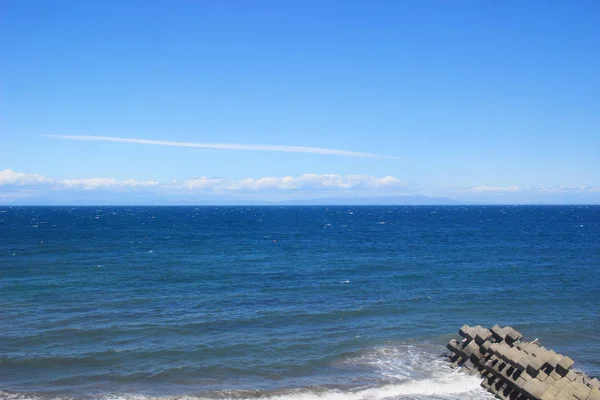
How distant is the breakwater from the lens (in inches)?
829

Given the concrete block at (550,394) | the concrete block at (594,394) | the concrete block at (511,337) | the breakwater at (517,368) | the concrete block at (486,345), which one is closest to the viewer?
the concrete block at (594,394)

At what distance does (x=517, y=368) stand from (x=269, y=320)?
18.7 m

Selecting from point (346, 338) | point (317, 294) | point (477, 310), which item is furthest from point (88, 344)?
point (477, 310)

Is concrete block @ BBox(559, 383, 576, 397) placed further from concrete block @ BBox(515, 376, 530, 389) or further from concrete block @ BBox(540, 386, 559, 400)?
concrete block @ BBox(515, 376, 530, 389)

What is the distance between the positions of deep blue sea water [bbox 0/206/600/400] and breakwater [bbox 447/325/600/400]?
1076 mm

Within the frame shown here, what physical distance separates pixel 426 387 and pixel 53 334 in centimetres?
2536

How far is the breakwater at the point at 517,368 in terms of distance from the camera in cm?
2106

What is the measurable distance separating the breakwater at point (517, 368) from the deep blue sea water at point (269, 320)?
1.08 meters

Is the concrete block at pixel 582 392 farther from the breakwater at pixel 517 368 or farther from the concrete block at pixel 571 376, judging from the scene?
the concrete block at pixel 571 376

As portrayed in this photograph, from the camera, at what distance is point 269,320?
118 ft

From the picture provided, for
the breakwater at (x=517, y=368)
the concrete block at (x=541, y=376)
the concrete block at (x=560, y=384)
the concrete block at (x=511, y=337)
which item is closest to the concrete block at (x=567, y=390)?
the breakwater at (x=517, y=368)

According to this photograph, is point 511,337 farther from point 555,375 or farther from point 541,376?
point 541,376

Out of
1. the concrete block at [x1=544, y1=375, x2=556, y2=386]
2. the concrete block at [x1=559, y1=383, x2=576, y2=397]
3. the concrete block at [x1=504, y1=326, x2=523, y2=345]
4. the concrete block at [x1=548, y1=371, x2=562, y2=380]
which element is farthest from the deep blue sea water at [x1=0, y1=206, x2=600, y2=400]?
the concrete block at [x1=559, y1=383, x2=576, y2=397]

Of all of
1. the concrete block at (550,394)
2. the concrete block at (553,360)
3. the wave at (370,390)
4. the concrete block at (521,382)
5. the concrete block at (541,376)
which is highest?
the concrete block at (553,360)
